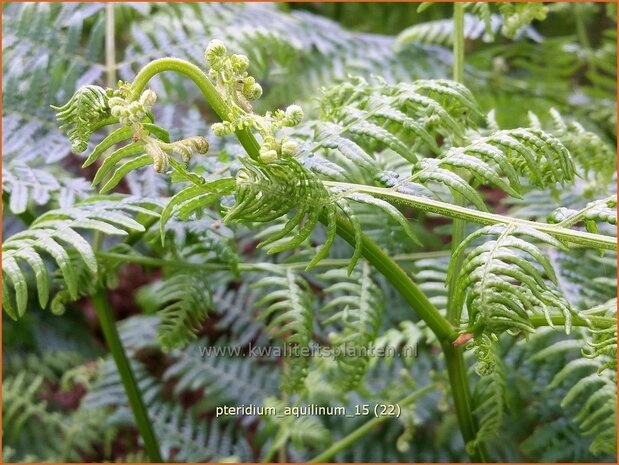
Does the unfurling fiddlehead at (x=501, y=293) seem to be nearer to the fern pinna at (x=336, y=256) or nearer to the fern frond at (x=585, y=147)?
the fern pinna at (x=336, y=256)

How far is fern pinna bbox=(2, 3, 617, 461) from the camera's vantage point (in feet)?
2.35

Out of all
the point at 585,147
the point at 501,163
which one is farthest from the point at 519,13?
the point at 501,163

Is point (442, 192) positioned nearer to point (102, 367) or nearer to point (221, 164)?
point (221, 164)

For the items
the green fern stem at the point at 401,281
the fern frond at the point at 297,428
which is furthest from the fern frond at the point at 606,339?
the fern frond at the point at 297,428

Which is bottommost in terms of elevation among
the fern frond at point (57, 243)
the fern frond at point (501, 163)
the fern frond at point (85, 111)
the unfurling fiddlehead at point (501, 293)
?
the fern frond at point (57, 243)

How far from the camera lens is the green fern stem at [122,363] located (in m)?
1.15

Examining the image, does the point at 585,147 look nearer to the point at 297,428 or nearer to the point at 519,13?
the point at 519,13

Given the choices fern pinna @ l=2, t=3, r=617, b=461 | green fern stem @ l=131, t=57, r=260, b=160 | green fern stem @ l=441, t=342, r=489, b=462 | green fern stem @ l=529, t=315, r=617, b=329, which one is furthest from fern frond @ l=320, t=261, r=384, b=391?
green fern stem @ l=131, t=57, r=260, b=160

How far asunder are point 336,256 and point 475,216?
0.67 m

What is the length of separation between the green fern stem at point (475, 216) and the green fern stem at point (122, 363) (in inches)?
20.8

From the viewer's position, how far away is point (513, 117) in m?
1.67

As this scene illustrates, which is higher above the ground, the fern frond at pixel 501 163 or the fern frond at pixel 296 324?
the fern frond at pixel 501 163

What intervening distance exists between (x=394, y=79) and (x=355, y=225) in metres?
1.06

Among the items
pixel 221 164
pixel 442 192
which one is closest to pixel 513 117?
pixel 442 192
